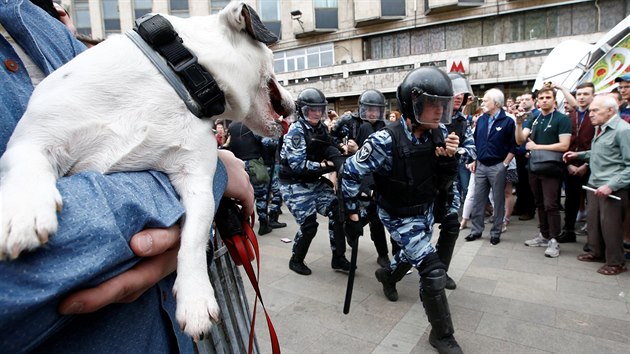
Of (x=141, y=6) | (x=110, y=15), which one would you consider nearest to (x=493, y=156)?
(x=141, y=6)

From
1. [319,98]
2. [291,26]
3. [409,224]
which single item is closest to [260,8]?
[291,26]

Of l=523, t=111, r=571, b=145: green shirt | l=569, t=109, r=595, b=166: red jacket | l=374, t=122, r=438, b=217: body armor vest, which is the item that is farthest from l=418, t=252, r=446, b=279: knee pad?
l=569, t=109, r=595, b=166: red jacket

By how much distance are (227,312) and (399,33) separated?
82.7 feet

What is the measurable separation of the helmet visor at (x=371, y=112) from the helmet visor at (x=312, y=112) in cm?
108

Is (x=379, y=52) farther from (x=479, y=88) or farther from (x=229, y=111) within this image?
(x=229, y=111)

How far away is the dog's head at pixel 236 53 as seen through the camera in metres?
1.16

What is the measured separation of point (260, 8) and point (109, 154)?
2884 centimetres

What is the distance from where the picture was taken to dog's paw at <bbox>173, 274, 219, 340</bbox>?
3.04ft

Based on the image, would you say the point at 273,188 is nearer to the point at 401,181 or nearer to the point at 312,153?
the point at 312,153

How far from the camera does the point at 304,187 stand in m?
4.74

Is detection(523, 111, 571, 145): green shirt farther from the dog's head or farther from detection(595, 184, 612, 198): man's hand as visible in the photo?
the dog's head

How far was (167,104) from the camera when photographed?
0.98 meters

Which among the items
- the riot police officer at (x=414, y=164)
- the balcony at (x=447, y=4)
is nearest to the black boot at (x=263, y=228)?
the riot police officer at (x=414, y=164)

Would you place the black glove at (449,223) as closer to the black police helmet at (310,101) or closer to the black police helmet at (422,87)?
the black police helmet at (422,87)
